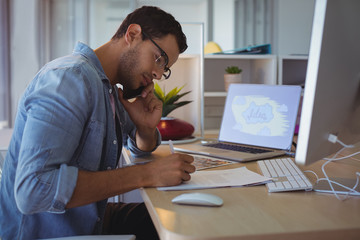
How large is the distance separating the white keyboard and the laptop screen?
0.93 ft

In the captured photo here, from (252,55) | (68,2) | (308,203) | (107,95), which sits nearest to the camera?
(308,203)

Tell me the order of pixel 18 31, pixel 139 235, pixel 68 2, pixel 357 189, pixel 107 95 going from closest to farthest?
pixel 357 189, pixel 107 95, pixel 139 235, pixel 18 31, pixel 68 2

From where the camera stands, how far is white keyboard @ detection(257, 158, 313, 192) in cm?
94

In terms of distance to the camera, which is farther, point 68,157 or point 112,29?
point 112,29

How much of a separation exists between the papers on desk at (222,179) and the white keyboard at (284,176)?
37mm

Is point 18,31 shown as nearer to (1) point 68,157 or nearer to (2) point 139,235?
(2) point 139,235

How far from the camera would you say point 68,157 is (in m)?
0.91

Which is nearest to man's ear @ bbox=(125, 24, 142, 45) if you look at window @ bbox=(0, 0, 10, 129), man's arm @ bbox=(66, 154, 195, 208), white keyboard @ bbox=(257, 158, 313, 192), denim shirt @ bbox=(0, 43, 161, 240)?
denim shirt @ bbox=(0, 43, 161, 240)

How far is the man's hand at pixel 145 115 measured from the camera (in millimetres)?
1442

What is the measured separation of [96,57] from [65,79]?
10.3 inches

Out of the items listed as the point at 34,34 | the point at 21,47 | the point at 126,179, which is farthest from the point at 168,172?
the point at 34,34

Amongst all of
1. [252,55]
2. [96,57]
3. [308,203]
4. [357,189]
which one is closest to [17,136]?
[96,57]

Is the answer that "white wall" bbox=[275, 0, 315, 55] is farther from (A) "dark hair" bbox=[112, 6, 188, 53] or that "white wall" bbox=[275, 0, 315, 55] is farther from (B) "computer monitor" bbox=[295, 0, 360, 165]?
(B) "computer monitor" bbox=[295, 0, 360, 165]

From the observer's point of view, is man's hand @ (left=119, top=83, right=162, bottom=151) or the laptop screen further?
the laptop screen
